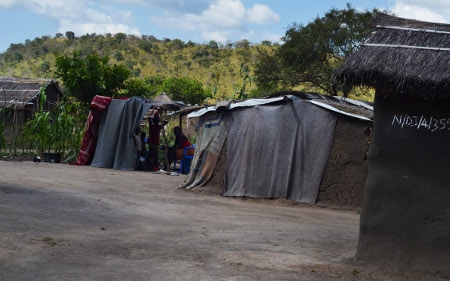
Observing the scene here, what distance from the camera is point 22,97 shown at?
30188 millimetres

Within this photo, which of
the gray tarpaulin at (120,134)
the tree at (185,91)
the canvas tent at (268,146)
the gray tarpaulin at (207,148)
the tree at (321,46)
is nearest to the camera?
the canvas tent at (268,146)

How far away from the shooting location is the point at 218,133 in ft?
55.2

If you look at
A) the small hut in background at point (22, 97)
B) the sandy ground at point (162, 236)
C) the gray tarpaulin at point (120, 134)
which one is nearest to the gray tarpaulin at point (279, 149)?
the sandy ground at point (162, 236)

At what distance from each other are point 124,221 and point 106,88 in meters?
16.4

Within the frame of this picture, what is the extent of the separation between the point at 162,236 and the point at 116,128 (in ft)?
41.0

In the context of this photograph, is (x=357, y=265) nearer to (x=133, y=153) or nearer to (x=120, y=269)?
(x=120, y=269)

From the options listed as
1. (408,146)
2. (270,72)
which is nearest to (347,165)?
(408,146)

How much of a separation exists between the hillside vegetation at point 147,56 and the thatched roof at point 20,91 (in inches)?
1022

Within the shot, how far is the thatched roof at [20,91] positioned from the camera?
29.8m

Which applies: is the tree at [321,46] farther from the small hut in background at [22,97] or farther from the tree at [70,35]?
the tree at [70,35]

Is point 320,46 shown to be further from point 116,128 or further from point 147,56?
point 147,56

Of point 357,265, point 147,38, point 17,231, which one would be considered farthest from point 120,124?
point 147,38

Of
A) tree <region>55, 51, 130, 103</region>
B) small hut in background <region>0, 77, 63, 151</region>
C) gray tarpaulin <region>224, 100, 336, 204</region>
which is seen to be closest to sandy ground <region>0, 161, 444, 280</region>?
gray tarpaulin <region>224, 100, 336, 204</region>

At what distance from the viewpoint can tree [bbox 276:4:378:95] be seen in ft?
114
